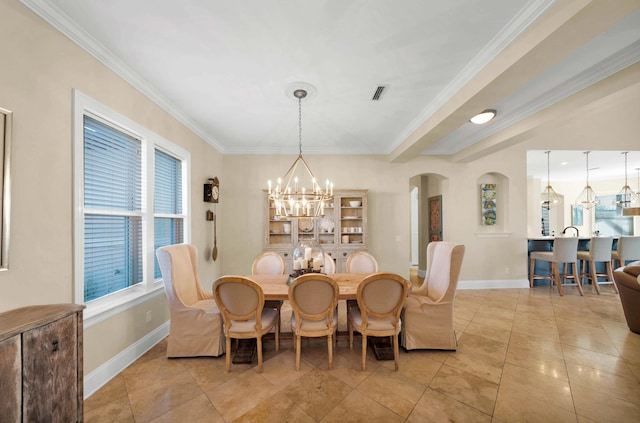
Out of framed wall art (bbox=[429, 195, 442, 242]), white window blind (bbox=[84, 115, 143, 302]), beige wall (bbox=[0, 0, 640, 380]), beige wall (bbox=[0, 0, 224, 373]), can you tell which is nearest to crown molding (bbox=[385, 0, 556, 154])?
beige wall (bbox=[0, 0, 640, 380])

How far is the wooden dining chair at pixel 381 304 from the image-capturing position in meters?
2.29

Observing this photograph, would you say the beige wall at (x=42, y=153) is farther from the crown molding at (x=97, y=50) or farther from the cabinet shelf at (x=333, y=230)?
the cabinet shelf at (x=333, y=230)

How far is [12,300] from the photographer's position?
1.57 m

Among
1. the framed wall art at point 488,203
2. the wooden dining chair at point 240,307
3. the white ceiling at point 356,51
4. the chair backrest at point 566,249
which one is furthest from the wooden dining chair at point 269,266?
the chair backrest at point 566,249

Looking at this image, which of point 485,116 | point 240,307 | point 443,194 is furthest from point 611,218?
point 240,307

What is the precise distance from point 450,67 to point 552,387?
2.91 m

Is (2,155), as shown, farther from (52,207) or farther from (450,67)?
(450,67)

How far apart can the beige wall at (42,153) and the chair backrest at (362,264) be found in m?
2.64

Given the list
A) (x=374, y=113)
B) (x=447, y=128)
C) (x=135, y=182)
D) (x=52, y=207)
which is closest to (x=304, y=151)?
(x=374, y=113)

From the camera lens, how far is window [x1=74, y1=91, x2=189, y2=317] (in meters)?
2.09

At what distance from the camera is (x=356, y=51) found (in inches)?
86.7

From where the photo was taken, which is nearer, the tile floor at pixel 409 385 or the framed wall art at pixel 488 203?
the tile floor at pixel 409 385

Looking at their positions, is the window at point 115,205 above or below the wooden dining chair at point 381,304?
above

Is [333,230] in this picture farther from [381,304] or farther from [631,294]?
[631,294]
